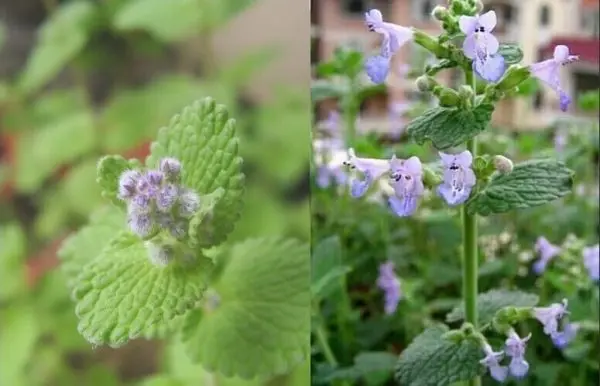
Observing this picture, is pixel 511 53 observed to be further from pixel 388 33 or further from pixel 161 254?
pixel 161 254

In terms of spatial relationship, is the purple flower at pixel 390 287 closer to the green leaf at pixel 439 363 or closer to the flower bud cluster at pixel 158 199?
the green leaf at pixel 439 363

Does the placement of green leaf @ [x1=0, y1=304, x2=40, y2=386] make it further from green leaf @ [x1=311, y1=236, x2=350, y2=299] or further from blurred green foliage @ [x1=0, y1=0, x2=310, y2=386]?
green leaf @ [x1=311, y1=236, x2=350, y2=299]

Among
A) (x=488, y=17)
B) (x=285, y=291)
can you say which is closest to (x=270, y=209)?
(x=285, y=291)

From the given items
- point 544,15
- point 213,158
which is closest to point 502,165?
point 213,158

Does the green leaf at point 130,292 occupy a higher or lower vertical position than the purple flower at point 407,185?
lower

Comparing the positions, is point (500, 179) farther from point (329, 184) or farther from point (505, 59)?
point (329, 184)

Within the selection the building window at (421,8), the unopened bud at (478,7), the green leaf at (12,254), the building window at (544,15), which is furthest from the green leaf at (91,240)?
the building window at (544,15)

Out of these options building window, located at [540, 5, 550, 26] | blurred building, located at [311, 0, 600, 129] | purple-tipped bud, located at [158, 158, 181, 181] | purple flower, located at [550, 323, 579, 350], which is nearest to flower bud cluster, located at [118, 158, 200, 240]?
purple-tipped bud, located at [158, 158, 181, 181]
